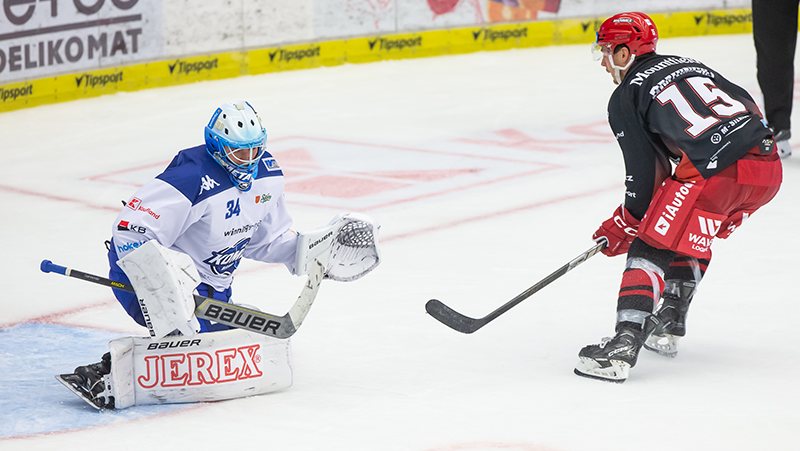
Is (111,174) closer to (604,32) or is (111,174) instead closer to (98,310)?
(98,310)

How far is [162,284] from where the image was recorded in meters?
2.82

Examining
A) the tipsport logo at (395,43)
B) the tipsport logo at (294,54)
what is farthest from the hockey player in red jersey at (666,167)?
the tipsport logo at (395,43)

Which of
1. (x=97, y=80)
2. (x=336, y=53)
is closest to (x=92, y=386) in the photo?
(x=97, y=80)

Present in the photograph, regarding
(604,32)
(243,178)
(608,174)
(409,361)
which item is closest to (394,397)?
(409,361)

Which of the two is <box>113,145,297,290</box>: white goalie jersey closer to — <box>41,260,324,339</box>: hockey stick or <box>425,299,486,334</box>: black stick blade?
<box>41,260,324,339</box>: hockey stick

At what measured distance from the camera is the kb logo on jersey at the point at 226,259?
3.20 metres

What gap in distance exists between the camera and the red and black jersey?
316 centimetres

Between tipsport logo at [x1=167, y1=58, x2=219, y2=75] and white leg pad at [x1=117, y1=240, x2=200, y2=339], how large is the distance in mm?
5909

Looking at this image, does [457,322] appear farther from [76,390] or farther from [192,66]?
[192,66]

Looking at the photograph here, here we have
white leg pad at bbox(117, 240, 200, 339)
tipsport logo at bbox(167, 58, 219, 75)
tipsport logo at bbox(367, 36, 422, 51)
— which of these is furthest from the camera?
tipsport logo at bbox(367, 36, 422, 51)

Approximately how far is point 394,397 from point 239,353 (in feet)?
1.46

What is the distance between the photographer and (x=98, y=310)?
13.2 feet

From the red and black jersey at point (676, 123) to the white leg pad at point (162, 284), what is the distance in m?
1.30

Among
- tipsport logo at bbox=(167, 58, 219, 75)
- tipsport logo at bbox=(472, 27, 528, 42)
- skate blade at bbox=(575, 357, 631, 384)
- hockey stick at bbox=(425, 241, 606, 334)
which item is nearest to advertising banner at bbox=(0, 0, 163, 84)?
tipsport logo at bbox=(167, 58, 219, 75)
